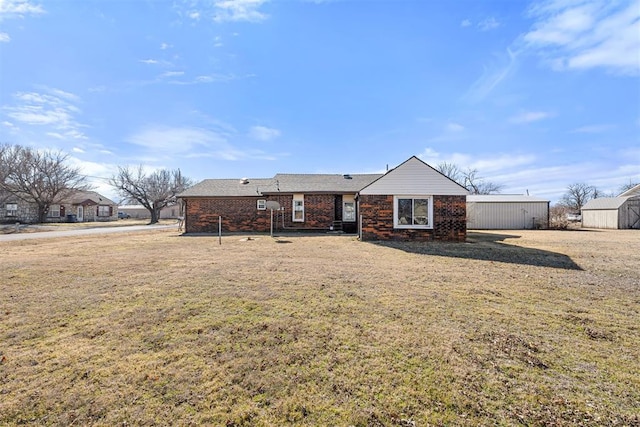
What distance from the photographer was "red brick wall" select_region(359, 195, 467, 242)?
1278 cm

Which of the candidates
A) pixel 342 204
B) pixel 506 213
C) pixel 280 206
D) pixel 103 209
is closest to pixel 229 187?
pixel 280 206

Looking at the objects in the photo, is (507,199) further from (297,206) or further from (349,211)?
(297,206)

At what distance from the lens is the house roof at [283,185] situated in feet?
62.1

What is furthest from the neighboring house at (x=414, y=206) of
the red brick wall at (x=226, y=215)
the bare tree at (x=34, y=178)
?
the bare tree at (x=34, y=178)

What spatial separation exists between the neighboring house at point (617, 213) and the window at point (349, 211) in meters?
25.0

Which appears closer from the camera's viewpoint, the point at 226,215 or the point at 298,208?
the point at 298,208

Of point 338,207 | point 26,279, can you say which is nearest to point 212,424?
point 26,279

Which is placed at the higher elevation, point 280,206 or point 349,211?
point 280,206

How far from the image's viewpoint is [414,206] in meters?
13.1

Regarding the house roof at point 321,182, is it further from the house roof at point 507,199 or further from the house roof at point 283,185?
the house roof at point 507,199

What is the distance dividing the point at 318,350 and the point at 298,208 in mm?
16017

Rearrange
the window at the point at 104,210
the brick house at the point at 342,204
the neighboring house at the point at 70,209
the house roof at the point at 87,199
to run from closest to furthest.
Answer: the brick house at the point at 342,204
the neighboring house at the point at 70,209
the house roof at the point at 87,199
the window at the point at 104,210

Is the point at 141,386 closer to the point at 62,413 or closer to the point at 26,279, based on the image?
the point at 62,413

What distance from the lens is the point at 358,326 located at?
3.81 metres
